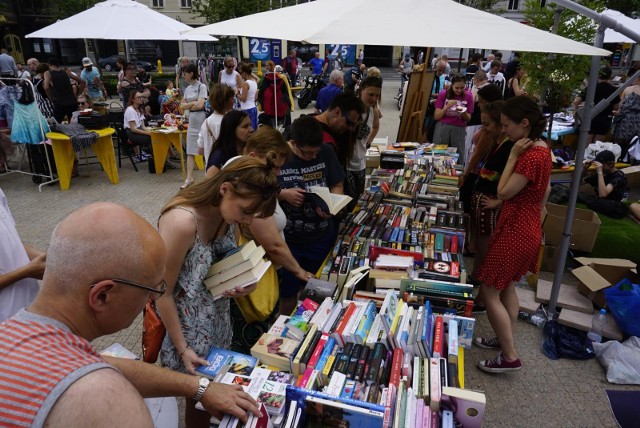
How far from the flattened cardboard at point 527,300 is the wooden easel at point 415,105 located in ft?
12.1

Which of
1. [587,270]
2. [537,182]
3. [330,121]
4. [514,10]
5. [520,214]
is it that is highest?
[514,10]

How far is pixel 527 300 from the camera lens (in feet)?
13.6

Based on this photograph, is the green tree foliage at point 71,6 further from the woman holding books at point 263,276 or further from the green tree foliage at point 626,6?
the woman holding books at point 263,276

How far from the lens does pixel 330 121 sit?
12.5 feet

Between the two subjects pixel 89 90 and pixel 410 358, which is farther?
pixel 89 90

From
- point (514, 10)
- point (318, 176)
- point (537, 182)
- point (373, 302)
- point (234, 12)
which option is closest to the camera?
point (373, 302)

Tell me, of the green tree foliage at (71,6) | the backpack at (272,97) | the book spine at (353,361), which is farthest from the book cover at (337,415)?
the green tree foliage at (71,6)

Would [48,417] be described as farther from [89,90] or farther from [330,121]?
[89,90]

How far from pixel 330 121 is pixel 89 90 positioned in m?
10.0

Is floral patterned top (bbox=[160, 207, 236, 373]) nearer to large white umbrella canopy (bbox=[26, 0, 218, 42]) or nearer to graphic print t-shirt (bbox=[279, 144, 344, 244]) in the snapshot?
graphic print t-shirt (bbox=[279, 144, 344, 244])

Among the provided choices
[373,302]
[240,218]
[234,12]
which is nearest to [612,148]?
A: [373,302]

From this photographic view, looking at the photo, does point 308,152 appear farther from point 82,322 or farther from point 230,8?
point 230,8

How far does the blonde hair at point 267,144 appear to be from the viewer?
2.75 metres

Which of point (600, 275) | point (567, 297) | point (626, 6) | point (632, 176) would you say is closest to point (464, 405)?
point (567, 297)
